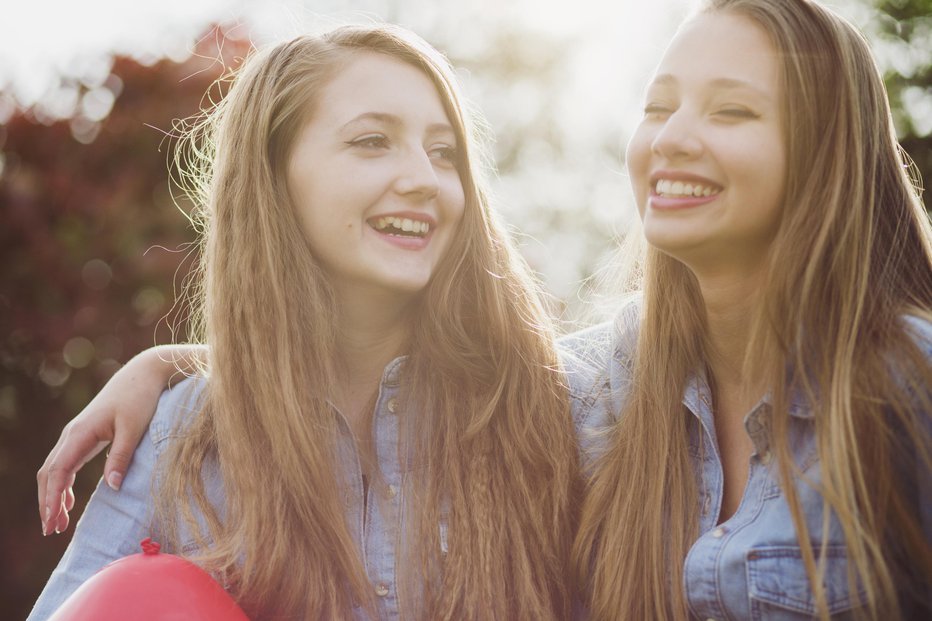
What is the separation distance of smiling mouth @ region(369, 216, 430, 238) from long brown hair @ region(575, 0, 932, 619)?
725 millimetres

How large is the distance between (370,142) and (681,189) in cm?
84

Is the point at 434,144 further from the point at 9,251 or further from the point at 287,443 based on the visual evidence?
the point at 9,251

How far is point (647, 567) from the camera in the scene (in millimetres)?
2104

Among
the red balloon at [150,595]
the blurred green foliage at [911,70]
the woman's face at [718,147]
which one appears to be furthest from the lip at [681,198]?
the blurred green foliage at [911,70]

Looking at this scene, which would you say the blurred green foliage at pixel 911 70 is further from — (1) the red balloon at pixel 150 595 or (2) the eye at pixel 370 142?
(1) the red balloon at pixel 150 595

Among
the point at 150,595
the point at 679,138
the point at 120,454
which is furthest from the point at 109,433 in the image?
the point at 679,138

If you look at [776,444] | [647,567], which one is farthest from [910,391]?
[647,567]

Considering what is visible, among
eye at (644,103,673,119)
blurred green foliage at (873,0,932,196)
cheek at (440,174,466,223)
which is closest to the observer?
→ eye at (644,103,673,119)

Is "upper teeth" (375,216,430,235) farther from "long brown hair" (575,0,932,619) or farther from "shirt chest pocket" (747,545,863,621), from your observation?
"shirt chest pocket" (747,545,863,621)

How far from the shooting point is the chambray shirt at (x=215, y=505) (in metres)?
2.33

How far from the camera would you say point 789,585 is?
1910 millimetres

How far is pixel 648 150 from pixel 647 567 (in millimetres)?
922

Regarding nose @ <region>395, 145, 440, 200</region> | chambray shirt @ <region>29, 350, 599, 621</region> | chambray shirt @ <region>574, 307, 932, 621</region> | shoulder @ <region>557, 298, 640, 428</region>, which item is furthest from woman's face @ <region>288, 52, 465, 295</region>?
chambray shirt @ <region>574, 307, 932, 621</region>

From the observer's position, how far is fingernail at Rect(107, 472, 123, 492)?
241 cm
